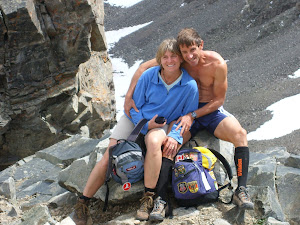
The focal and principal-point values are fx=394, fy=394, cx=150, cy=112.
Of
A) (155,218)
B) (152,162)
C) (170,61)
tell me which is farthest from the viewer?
(170,61)

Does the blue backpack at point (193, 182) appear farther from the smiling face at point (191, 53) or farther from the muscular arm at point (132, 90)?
the smiling face at point (191, 53)

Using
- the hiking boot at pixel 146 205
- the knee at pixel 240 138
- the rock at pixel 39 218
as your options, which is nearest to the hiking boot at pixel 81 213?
the rock at pixel 39 218

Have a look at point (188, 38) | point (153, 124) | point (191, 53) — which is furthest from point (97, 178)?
point (188, 38)

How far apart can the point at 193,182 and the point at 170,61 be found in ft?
5.55

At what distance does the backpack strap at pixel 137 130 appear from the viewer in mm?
5480

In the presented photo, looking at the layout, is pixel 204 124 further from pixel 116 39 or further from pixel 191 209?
pixel 116 39

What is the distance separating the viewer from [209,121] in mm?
5941

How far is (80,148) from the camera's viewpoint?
9273 millimetres

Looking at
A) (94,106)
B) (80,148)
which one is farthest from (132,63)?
(80,148)

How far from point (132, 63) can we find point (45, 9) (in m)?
34.3

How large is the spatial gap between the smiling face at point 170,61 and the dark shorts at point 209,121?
89 centimetres

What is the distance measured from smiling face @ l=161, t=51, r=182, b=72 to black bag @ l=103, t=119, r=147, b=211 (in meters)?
0.96

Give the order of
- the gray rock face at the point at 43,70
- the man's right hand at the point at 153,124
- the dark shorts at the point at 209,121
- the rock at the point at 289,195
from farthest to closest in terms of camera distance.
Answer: the gray rock face at the point at 43,70 → the rock at the point at 289,195 → the dark shorts at the point at 209,121 → the man's right hand at the point at 153,124

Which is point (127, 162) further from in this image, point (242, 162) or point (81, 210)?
point (242, 162)
